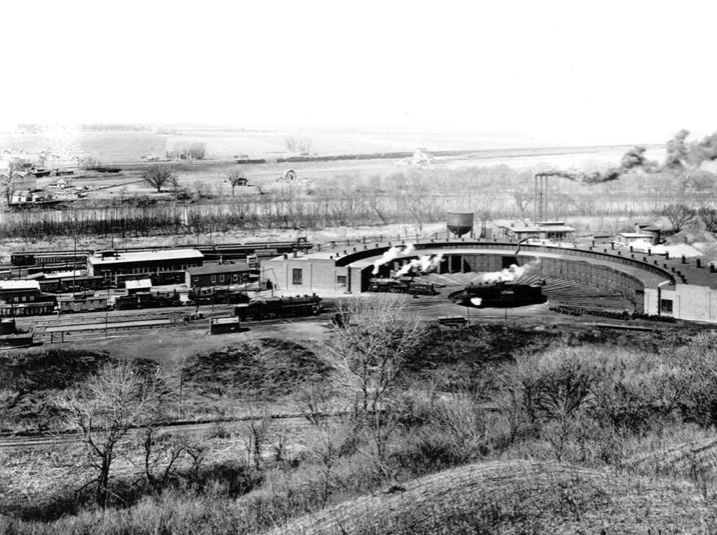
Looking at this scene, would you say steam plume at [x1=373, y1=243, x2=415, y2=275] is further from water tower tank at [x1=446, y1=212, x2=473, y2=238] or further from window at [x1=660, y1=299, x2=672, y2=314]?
window at [x1=660, y1=299, x2=672, y2=314]

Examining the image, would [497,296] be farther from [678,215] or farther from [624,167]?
[678,215]

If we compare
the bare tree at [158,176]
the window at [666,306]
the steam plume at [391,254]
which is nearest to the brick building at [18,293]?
the steam plume at [391,254]

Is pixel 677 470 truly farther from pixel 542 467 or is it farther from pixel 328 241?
pixel 328 241

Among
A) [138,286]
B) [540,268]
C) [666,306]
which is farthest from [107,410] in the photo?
[540,268]

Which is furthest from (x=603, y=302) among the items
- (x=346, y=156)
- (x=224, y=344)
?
(x=346, y=156)

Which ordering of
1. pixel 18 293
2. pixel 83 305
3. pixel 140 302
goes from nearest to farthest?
pixel 83 305 → pixel 140 302 → pixel 18 293

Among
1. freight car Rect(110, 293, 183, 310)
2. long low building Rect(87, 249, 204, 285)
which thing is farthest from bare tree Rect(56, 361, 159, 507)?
long low building Rect(87, 249, 204, 285)

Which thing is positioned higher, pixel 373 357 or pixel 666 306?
pixel 666 306
